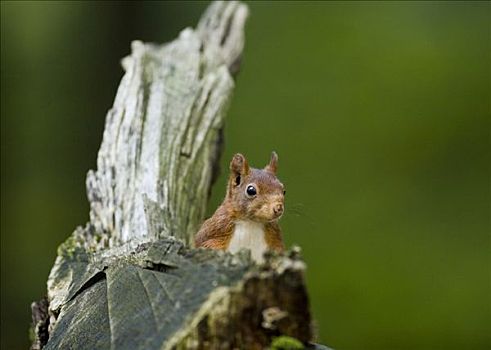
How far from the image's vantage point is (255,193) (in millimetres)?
1771

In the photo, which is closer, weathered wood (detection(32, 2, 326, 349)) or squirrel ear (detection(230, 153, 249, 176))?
weathered wood (detection(32, 2, 326, 349))

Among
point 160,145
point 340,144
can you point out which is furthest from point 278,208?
point 340,144

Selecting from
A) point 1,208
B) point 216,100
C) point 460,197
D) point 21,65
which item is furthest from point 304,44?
point 216,100

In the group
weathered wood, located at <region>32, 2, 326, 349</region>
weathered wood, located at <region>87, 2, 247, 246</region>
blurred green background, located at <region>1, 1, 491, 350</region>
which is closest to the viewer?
weathered wood, located at <region>32, 2, 326, 349</region>

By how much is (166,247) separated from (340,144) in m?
3.04

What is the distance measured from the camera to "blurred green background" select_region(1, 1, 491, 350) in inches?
157

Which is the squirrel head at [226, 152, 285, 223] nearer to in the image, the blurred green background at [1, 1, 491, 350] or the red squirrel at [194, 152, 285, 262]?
the red squirrel at [194, 152, 285, 262]

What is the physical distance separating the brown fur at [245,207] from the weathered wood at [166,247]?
0.33ft

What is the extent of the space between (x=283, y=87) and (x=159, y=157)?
2.43 metres

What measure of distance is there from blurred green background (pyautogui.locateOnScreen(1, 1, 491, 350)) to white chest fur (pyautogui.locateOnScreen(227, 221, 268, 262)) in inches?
83.3

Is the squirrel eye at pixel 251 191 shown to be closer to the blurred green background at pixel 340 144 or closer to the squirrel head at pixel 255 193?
the squirrel head at pixel 255 193

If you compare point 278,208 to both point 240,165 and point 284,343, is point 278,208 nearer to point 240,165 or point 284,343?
point 240,165

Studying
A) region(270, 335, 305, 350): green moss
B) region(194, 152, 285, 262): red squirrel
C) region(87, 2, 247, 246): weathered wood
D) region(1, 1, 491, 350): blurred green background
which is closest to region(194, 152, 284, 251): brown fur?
region(194, 152, 285, 262): red squirrel

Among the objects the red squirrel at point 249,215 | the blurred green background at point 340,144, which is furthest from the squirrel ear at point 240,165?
the blurred green background at point 340,144
